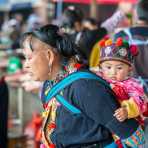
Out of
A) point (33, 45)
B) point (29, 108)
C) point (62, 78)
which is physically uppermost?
point (33, 45)

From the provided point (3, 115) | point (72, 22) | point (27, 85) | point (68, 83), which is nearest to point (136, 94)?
point (68, 83)

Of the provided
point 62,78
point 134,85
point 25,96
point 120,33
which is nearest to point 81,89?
point 62,78

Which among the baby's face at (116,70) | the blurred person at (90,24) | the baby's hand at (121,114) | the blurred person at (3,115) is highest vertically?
the blurred person at (90,24)

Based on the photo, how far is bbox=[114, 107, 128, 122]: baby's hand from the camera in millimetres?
2738

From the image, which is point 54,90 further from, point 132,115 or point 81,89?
point 132,115

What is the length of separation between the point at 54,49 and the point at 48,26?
0.18m

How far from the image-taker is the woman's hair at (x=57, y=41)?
2854 mm

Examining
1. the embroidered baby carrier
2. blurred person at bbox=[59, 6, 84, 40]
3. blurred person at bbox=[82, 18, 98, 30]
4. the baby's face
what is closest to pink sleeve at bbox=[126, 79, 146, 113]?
the baby's face

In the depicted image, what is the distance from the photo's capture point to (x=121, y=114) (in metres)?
2.76

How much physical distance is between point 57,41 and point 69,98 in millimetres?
349

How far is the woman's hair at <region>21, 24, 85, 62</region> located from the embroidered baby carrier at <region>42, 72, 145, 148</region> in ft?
0.45

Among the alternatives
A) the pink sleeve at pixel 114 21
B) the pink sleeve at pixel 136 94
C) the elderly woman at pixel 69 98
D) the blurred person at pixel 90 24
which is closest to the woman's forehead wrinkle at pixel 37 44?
the elderly woman at pixel 69 98

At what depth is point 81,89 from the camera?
2.73m

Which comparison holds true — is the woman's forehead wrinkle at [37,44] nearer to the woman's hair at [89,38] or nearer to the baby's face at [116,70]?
the baby's face at [116,70]
